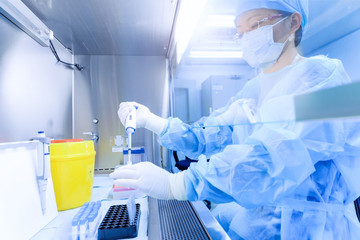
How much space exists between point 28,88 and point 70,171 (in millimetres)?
566

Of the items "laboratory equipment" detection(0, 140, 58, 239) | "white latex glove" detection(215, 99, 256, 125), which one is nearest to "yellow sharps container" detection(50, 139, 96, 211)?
"laboratory equipment" detection(0, 140, 58, 239)

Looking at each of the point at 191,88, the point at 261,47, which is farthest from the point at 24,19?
the point at 191,88

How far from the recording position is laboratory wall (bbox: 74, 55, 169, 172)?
1.67m

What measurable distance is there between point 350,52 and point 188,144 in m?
0.74

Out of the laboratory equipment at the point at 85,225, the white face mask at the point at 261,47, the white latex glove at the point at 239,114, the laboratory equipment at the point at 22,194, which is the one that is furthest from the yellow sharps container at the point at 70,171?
the white face mask at the point at 261,47

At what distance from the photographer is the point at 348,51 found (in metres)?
0.54

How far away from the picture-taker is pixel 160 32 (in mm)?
1333

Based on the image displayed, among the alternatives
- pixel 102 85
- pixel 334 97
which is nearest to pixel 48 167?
pixel 334 97

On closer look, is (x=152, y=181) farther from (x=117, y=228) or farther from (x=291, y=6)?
(x=291, y=6)

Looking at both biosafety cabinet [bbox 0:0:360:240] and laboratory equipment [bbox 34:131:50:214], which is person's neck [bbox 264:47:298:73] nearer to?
biosafety cabinet [bbox 0:0:360:240]

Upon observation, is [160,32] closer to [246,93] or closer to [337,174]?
[246,93]

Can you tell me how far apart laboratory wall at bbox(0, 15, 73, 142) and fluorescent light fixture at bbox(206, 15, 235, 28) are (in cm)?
95

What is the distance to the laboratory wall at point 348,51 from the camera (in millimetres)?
496

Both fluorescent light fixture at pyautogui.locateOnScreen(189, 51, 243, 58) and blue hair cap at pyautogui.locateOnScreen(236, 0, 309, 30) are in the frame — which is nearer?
blue hair cap at pyautogui.locateOnScreen(236, 0, 309, 30)
